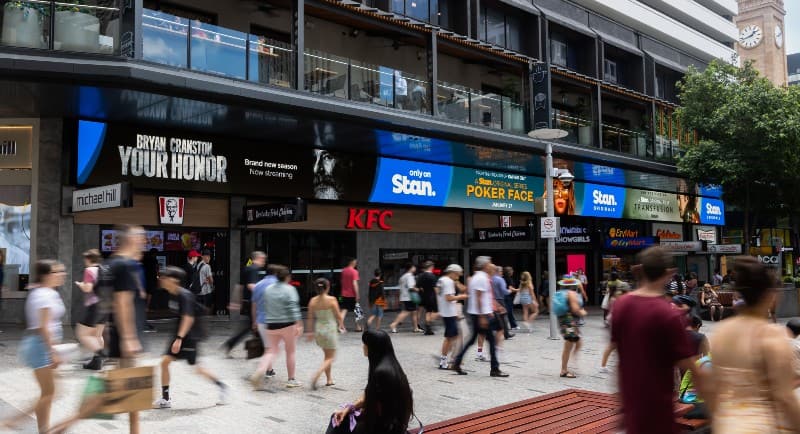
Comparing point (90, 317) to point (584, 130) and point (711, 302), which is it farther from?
point (584, 130)

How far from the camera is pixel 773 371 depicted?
3160mm

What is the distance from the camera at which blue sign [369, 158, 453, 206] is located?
18.9 meters

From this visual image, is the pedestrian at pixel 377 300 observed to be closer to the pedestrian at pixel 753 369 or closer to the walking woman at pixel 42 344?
the walking woman at pixel 42 344

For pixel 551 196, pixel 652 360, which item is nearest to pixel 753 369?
pixel 652 360

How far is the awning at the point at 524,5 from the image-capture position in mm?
22172

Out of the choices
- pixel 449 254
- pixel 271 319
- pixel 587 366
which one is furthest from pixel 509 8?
pixel 271 319

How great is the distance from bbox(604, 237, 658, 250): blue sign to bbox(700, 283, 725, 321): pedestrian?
5654 millimetres

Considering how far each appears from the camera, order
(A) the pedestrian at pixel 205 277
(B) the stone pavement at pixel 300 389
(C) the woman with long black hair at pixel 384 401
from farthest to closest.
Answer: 1. (A) the pedestrian at pixel 205 277
2. (B) the stone pavement at pixel 300 389
3. (C) the woman with long black hair at pixel 384 401

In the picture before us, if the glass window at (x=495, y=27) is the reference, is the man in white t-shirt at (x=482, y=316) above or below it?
below

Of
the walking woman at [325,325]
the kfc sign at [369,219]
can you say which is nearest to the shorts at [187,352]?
the walking woman at [325,325]

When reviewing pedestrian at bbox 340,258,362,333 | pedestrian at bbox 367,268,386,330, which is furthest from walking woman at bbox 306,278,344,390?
pedestrian at bbox 367,268,386,330

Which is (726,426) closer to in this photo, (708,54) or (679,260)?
(679,260)

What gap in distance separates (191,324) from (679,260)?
3108 centimetres

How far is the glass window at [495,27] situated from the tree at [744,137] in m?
7.52
